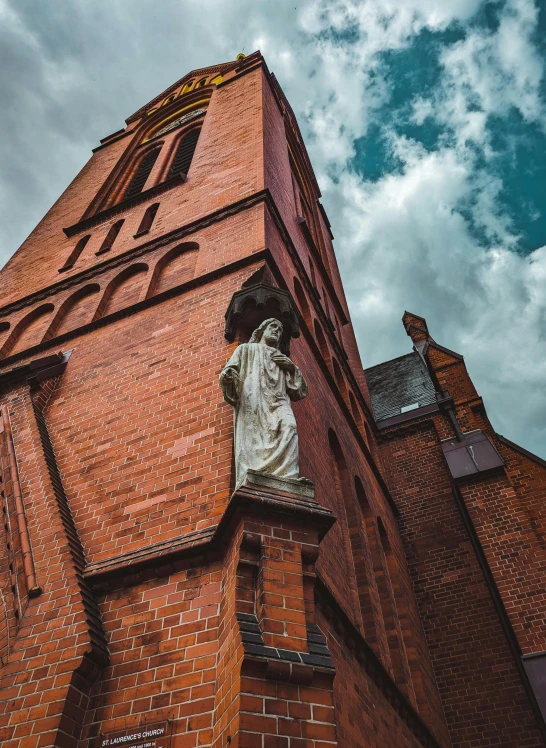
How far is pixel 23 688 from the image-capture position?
348 centimetres

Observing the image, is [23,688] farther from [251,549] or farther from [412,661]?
[412,661]

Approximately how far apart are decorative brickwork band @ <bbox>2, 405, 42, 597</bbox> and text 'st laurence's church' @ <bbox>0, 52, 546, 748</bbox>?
0.02 meters

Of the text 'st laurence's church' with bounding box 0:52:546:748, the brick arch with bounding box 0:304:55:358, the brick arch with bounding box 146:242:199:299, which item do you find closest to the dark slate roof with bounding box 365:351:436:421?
the text 'st laurence's church' with bounding box 0:52:546:748

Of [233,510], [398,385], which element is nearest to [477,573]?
[233,510]

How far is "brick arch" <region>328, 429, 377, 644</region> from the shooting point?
6145mm

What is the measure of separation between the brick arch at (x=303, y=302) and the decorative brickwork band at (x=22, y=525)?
4.92 meters

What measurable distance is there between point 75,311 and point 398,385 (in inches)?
429

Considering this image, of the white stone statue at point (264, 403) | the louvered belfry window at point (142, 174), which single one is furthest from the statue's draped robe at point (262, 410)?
the louvered belfry window at point (142, 174)

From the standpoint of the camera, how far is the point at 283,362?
4.78m

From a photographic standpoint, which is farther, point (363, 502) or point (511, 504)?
point (511, 504)

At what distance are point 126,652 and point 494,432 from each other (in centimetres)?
968

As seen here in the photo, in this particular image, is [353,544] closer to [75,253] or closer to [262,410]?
[262,410]

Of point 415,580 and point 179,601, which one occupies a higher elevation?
point 415,580

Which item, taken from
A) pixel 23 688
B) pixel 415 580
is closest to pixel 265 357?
pixel 23 688
